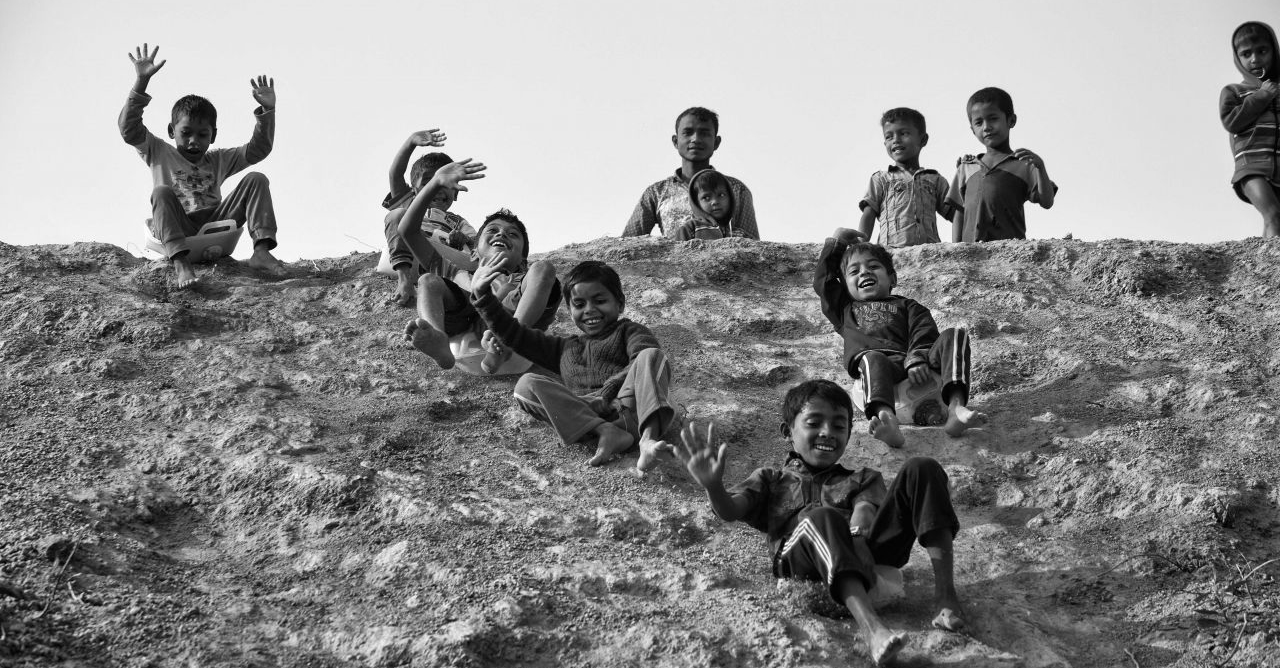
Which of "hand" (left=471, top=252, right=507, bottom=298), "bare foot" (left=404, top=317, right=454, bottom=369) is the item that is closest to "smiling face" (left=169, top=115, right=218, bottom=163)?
"hand" (left=471, top=252, right=507, bottom=298)

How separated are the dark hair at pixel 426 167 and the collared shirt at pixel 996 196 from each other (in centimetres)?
373

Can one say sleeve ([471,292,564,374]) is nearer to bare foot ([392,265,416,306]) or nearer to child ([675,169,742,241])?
bare foot ([392,265,416,306])

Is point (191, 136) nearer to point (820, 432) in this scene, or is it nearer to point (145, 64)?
point (145, 64)

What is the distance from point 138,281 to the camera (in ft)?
30.5

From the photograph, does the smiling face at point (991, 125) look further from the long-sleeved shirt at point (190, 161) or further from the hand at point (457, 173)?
the long-sleeved shirt at point (190, 161)

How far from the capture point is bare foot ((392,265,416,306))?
8926 mm

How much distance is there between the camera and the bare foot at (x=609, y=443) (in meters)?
6.46

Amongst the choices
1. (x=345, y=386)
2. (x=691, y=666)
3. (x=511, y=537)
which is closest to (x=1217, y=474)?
(x=691, y=666)

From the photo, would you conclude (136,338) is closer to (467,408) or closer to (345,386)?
(345,386)

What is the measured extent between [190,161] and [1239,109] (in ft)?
24.8

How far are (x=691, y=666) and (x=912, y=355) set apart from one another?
2613mm

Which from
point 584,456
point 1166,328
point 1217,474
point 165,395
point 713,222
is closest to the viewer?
point 1217,474

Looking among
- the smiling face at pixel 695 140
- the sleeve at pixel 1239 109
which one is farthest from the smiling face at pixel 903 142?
the sleeve at pixel 1239 109

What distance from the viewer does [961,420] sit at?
6.54m
